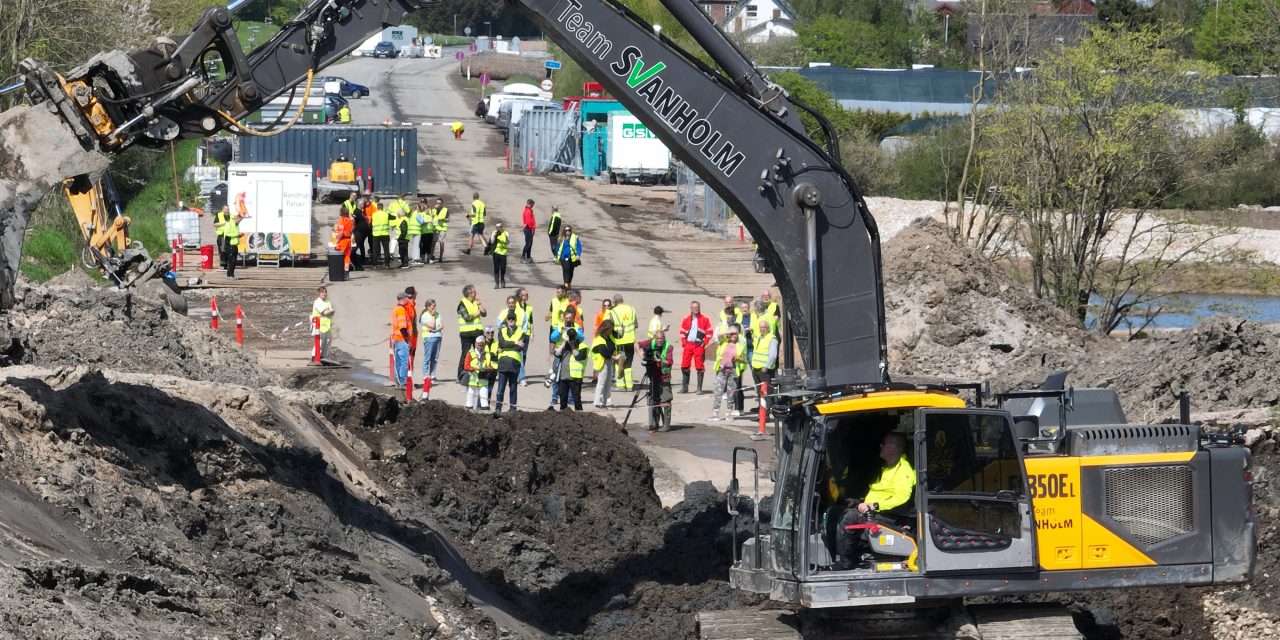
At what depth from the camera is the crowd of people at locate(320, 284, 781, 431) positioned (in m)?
21.5

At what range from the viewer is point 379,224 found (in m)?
33.4

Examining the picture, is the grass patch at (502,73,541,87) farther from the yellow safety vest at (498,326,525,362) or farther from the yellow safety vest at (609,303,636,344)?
the yellow safety vest at (498,326,525,362)

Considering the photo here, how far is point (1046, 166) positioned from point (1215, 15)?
1909 inches

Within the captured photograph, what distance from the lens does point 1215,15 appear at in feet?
237

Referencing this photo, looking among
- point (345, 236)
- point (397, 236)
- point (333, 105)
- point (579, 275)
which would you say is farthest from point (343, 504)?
point (333, 105)

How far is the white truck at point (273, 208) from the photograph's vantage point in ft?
107

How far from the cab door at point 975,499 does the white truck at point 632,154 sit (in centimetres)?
3997

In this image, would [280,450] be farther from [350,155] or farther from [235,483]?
[350,155]

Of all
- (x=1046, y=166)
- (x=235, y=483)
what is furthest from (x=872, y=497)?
(x=1046, y=166)

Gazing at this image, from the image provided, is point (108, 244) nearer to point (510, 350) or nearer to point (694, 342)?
point (510, 350)

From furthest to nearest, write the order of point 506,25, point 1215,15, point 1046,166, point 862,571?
point 506,25
point 1215,15
point 1046,166
point 862,571

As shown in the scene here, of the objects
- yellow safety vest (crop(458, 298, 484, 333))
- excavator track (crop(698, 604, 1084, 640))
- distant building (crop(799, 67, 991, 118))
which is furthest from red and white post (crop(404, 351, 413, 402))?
distant building (crop(799, 67, 991, 118))

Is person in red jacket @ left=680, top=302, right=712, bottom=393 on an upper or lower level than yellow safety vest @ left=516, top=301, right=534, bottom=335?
lower

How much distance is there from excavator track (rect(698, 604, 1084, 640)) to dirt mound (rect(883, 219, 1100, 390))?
13.9 m
